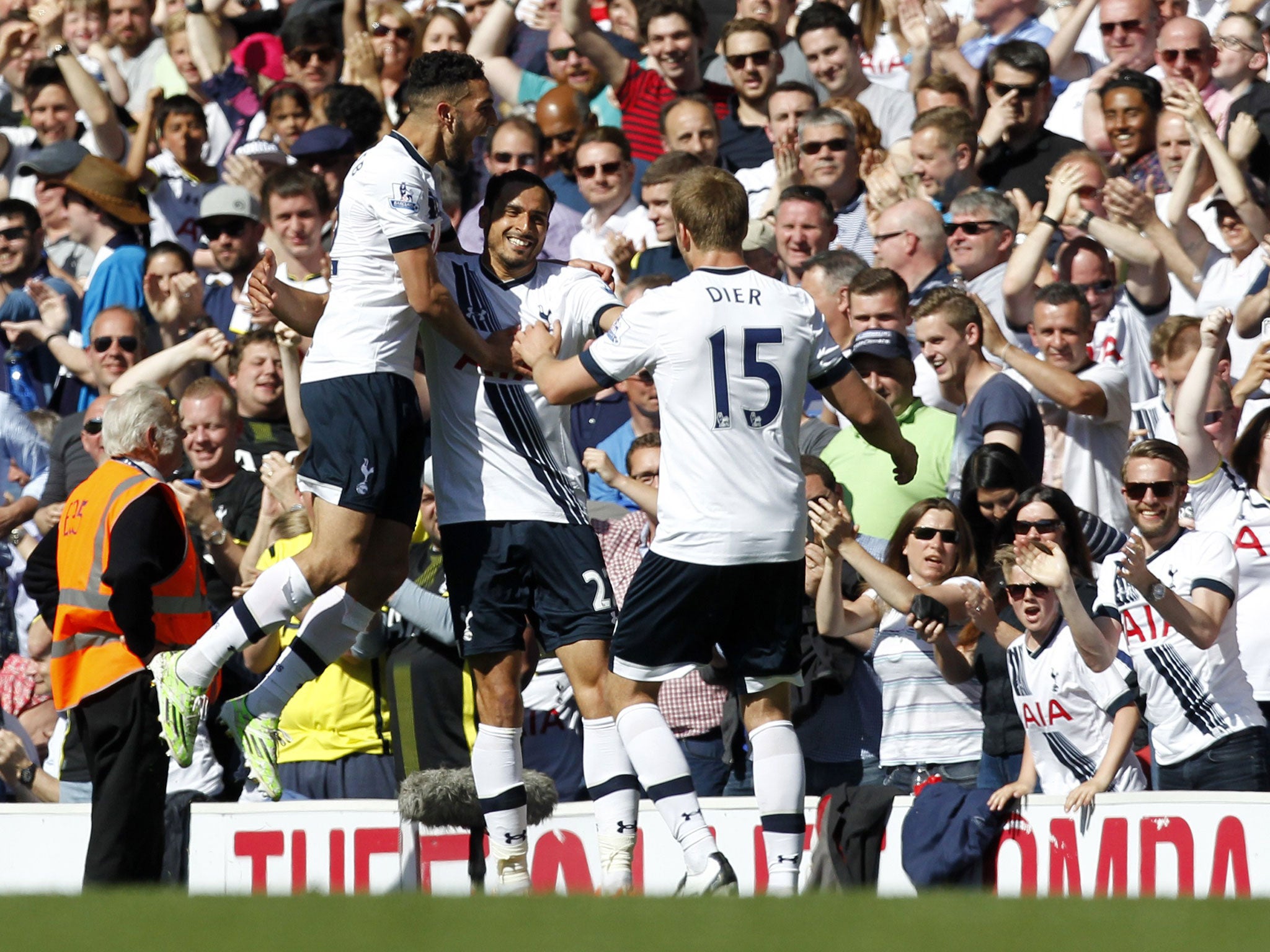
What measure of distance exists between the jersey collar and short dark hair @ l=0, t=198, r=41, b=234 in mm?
7130

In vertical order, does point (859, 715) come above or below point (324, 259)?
below

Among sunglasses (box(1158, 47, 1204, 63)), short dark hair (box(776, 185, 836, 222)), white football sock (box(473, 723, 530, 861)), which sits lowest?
white football sock (box(473, 723, 530, 861))

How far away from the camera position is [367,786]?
31.3 ft

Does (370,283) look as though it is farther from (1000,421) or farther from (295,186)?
(295,186)

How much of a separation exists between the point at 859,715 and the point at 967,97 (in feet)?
15.6

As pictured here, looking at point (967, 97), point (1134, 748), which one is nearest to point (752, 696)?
point (1134, 748)

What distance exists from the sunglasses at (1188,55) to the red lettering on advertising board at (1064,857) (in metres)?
5.37

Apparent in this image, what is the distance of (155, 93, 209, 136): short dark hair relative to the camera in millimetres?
14188

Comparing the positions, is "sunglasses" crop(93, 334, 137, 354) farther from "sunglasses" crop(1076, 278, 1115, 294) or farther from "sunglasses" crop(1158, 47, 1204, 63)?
"sunglasses" crop(1158, 47, 1204, 63)

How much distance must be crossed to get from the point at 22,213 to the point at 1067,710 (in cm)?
852

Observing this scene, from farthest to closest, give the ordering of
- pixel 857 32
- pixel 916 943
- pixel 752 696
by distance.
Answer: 1. pixel 857 32
2. pixel 752 696
3. pixel 916 943

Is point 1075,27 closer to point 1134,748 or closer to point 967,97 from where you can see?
point 967,97

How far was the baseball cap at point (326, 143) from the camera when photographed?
12.9 meters

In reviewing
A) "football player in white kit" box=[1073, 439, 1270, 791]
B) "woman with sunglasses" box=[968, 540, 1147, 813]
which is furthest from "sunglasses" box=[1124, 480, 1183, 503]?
"woman with sunglasses" box=[968, 540, 1147, 813]
